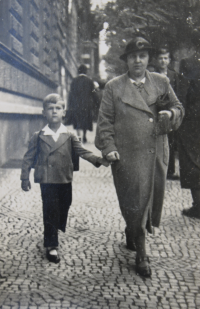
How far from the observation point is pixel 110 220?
18.7 feet

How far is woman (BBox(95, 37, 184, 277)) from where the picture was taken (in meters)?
4.07

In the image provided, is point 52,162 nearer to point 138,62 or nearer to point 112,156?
point 112,156

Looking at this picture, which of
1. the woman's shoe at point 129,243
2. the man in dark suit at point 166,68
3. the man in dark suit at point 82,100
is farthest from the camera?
the man in dark suit at point 82,100

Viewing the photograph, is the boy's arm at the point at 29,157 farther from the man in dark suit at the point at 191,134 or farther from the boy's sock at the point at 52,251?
the man in dark suit at the point at 191,134

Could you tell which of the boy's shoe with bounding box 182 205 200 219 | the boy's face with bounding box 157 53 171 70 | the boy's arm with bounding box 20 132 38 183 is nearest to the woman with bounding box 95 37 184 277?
the boy's arm with bounding box 20 132 38 183

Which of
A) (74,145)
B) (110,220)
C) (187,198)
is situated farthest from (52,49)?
(74,145)

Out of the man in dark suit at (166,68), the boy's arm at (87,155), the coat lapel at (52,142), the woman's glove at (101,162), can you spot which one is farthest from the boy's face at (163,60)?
the woman's glove at (101,162)

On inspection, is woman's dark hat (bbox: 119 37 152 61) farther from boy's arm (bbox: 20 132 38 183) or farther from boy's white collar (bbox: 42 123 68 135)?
boy's arm (bbox: 20 132 38 183)

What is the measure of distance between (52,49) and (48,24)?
1.24 metres

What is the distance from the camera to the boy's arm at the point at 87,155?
4.02 m

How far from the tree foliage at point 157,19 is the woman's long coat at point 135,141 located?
516cm

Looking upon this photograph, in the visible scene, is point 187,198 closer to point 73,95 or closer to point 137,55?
point 137,55

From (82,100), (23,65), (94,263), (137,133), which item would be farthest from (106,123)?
(82,100)

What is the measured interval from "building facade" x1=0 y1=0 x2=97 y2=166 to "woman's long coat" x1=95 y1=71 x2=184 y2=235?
10.9 feet
